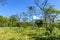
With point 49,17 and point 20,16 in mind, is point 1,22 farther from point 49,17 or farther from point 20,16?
point 49,17

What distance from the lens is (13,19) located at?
3195 cm

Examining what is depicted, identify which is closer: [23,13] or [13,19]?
[23,13]

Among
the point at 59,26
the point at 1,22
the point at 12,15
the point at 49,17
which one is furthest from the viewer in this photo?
the point at 1,22

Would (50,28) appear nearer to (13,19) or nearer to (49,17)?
(49,17)

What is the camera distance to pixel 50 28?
17.0 metres

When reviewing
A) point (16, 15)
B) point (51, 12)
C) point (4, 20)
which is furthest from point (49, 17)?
point (4, 20)

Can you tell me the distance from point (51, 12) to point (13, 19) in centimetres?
892

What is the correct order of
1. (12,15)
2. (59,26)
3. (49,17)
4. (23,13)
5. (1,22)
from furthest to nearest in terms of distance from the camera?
1. (1,22)
2. (12,15)
3. (23,13)
4. (49,17)
5. (59,26)

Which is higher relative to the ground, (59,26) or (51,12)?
(51,12)

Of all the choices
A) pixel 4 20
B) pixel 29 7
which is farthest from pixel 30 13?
pixel 4 20

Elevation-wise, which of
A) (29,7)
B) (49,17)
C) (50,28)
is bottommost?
(50,28)

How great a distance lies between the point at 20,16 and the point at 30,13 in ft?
10.9

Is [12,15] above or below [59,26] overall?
above

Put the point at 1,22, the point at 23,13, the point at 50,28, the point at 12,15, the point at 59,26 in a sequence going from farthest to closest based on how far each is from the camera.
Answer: the point at 1,22, the point at 12,15, the point at 23,13, the point at 59,26, the point at 50,28
